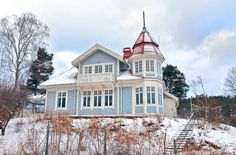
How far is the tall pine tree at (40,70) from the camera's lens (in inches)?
1508

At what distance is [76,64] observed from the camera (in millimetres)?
27000

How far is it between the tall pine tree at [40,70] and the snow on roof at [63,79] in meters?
10.1

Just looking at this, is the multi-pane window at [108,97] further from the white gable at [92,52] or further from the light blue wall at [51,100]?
the light blue wall at [51,100]

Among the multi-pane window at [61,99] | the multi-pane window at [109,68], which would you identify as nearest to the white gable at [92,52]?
the multi-pane window at [109,68]

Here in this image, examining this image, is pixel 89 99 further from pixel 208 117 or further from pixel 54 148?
pixel 54 148

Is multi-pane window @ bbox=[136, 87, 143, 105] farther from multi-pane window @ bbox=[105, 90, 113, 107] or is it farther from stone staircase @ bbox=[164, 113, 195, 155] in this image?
stone staircase @ bbox=[164, 113, 195, 155]

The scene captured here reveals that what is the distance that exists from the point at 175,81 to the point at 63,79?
20939 millimetres

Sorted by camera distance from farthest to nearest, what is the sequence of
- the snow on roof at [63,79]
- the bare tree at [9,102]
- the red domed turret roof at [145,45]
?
1. the snow on roof at [63,79]
2. the red domed turret roof at [145,45]
3. the bare tree at [9,102]

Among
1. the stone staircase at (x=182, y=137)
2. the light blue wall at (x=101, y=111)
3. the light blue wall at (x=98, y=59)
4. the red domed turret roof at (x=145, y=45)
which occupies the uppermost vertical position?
the red domed turret roof at (x=145, y=45)

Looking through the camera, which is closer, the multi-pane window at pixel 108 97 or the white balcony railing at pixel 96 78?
the white balcony railing at pixel 96 78

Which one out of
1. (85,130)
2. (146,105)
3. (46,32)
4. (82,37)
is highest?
(46,32)

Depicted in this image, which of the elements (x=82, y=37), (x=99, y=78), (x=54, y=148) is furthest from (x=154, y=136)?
(x=99, y=78)

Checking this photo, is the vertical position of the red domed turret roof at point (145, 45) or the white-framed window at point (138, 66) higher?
the red domed turret roof at point (145, 45)

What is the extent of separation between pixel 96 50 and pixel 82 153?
15.8 meters
